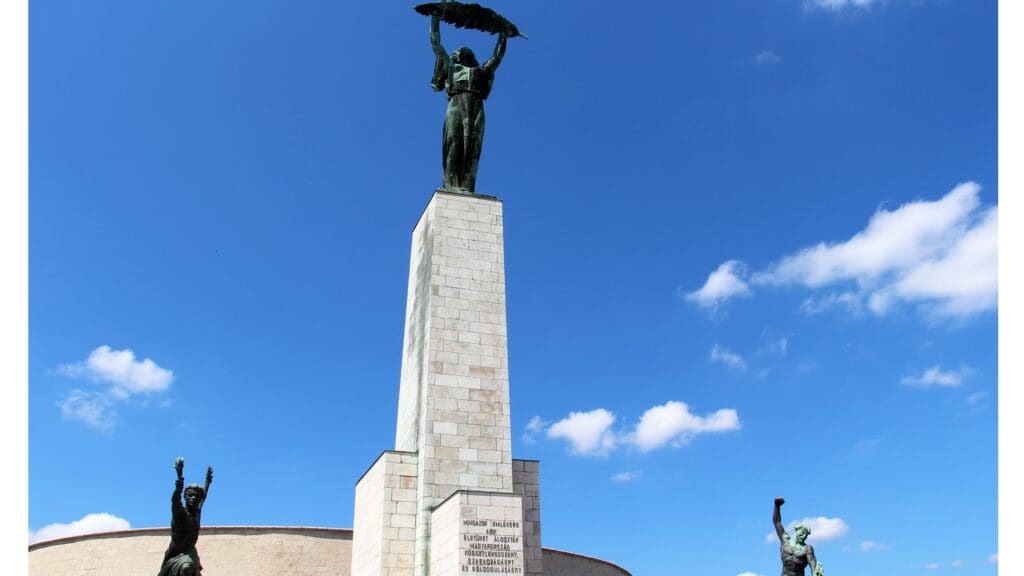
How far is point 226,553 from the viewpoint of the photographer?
74.2 ft

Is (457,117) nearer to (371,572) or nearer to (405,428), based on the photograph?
(405,428)

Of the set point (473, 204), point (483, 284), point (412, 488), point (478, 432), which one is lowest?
point (412, 488)

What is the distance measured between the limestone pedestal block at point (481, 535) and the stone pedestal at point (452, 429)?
0.06 ft

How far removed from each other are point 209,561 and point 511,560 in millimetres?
11449

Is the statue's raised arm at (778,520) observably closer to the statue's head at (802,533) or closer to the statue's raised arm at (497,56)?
the statue's head at (802,533)

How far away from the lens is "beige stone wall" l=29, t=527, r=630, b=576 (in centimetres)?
2255

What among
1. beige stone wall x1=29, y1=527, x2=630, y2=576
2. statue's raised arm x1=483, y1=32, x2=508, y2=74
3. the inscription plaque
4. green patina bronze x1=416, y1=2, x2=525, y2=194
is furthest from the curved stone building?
beige stone wall x1=29, y1=527, x2=630, y2=576

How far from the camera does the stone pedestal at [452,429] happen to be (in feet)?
49.1

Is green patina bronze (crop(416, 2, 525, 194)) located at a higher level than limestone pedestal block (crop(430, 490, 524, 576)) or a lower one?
higher

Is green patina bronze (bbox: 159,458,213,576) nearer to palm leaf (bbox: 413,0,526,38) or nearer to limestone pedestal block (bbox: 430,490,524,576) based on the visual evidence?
limestone pedestal block (bbox: 430,490,524,576)

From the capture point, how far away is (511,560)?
47.7 feet

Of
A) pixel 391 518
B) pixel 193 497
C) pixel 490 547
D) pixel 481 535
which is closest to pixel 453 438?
pixel 391 518

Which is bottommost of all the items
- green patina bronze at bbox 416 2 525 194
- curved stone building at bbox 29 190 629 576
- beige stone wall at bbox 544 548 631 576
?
beige stone wall at bbox 544 548 631 576
